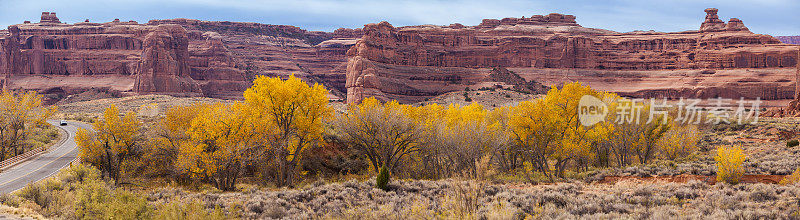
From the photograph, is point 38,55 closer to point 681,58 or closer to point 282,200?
point 282,200

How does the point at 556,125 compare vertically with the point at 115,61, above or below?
below

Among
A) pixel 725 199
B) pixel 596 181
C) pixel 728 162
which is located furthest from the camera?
pixel 596 181

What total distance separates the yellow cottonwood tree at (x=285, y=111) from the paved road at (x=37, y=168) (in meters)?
12.3

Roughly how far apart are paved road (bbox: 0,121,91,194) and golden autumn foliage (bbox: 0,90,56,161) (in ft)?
8.35

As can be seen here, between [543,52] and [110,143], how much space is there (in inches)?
4936

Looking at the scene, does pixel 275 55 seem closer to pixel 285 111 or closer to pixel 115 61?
pixel 115 61

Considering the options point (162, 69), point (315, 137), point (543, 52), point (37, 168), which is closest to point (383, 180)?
point (315, 137)

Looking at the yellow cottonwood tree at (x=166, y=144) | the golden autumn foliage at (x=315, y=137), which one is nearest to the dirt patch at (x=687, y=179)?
the golden autumn foliage at (x=315, y=137)

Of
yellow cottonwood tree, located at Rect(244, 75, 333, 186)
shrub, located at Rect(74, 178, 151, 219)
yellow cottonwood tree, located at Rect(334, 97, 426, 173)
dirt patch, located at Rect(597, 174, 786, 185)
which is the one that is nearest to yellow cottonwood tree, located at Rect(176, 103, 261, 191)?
yellow cottonwood tree, located at Rect(244, 75, 333, 186)

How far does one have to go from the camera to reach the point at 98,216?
14.4 meters

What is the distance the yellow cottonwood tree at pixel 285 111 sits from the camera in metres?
24.5

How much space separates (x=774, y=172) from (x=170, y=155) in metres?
37.0

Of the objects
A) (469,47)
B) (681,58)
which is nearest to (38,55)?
(469,47)

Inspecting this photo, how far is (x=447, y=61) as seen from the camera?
131 metres
